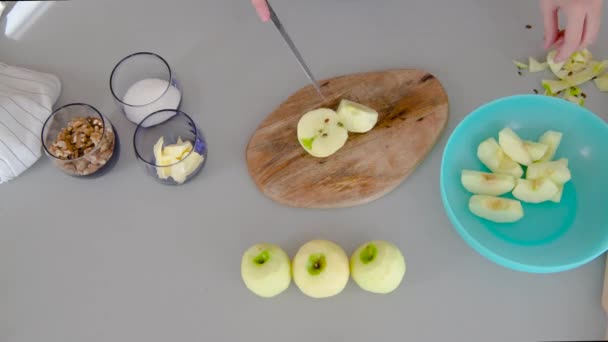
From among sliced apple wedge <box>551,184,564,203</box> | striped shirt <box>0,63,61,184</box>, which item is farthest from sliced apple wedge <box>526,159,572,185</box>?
striped shirt <box>0,63,61,184</box>

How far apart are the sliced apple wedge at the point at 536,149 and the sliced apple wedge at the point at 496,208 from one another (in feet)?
0.31

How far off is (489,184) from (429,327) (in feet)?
0.81

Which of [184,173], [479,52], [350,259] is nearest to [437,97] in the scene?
[479,52]

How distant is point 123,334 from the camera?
3.12ft

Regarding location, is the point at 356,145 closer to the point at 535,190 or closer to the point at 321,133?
the point at 321,133

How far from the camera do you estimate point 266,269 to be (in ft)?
2.92

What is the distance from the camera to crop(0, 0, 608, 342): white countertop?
919 millimetres

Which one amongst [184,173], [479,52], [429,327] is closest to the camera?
[429,327]

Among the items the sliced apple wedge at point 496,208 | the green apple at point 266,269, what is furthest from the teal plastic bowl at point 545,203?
the green apple at point 266,269

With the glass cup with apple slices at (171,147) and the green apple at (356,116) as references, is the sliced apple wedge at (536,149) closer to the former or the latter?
the green apple at (356,116)

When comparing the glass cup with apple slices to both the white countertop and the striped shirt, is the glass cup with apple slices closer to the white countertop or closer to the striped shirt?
the white countertop

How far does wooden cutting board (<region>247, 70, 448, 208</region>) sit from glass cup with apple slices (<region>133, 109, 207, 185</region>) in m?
0.10

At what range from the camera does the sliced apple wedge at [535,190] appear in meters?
0.91

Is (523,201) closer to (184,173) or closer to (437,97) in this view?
(437,97)
